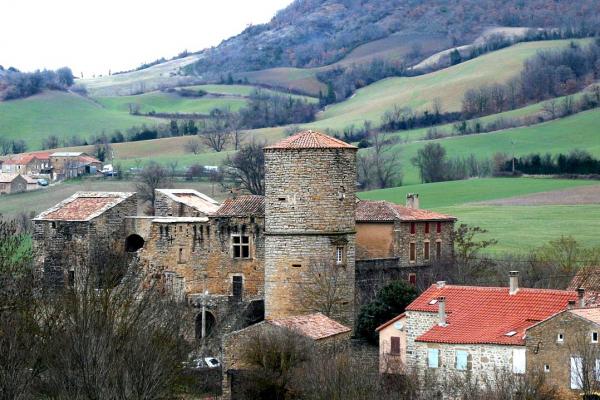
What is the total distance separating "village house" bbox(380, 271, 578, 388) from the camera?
4722cm

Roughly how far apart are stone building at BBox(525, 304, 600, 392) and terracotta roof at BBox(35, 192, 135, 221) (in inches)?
878

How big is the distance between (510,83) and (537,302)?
12826 centimetres

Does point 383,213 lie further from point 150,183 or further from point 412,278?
point 150,183

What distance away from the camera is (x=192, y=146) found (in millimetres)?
149125

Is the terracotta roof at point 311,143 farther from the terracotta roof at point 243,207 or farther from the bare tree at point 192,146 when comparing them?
the bare tree at point 192,146

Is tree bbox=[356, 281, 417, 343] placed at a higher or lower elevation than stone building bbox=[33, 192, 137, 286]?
lower

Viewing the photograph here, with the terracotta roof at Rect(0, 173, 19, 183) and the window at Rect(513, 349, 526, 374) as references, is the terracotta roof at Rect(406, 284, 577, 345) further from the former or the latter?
the terracotta roof at Rect(0, 173, 19, 183)

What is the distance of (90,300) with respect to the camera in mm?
44844

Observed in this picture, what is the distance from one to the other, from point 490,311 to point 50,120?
142 m

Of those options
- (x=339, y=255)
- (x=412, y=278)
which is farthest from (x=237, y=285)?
(x=412, y=278)

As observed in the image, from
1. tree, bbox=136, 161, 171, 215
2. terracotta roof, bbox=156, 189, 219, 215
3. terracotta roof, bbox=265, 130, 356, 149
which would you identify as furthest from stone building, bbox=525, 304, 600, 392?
tree, bbox=136, 161, 171, 215

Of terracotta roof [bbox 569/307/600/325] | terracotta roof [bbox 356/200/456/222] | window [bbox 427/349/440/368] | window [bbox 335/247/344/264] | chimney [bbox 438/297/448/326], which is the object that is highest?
terracotta roof [bbox 356/200/456/222]

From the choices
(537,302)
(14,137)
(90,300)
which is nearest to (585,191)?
(537,302)

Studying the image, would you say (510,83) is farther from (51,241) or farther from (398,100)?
(51,241)
